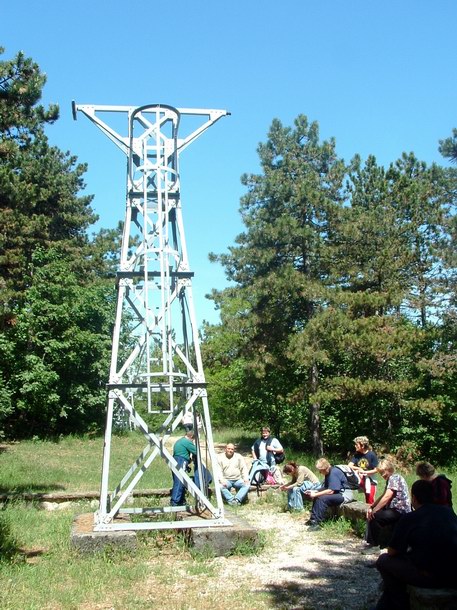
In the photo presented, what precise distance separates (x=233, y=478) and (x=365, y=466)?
2.98 metres

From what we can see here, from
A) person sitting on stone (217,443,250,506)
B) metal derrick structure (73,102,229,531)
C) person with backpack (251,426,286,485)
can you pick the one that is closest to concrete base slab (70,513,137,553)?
metal derrick structure (73,102,229,531)

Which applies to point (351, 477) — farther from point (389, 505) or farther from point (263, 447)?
point (263, 447)

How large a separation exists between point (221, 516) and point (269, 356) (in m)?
14.8

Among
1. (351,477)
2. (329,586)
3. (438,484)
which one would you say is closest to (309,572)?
(329,586)

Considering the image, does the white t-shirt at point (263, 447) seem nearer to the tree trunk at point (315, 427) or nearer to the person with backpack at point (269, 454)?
the person with backpack at point (269, 454)

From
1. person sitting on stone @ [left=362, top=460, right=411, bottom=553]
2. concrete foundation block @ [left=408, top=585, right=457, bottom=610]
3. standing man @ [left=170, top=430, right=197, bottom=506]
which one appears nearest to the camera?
concrete foundation block @ [left=408, top=585, right=457, bottom=610]

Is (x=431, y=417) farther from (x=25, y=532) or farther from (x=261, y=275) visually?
(x=25, y=532)

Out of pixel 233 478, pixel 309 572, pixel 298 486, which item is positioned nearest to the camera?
pixel 309 572

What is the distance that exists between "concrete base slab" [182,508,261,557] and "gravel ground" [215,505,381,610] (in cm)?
14

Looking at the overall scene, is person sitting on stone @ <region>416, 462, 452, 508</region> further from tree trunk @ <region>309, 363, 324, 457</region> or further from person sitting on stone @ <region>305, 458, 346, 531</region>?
tree trunk @ <region>309, 363, 324, 457</region>

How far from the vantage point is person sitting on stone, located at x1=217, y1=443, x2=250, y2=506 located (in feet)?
37.6

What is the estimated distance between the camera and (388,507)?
7.27m

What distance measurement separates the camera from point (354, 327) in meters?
20.8

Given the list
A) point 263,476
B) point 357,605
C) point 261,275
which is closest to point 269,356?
point 261,275
